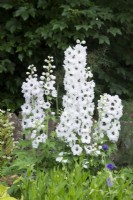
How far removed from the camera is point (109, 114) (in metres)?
3.63

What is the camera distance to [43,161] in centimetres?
378

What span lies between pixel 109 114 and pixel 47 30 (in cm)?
285

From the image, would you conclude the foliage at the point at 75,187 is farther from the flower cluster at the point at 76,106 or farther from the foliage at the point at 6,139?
the foliage at the point at 6,139

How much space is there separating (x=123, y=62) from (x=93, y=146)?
13.3 ft

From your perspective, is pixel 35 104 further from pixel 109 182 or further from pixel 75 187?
pixel 109 182

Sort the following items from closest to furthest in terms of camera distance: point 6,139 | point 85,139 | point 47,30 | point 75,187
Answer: point 75,187, point 85,139, point 6,139, point 47,30

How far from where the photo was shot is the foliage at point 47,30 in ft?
20.4

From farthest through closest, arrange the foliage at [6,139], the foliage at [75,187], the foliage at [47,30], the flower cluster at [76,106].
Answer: the foliage at [47,30] → the foliage at [6,139] → the flower cluster at [76,106] → the foliage at [75,187]

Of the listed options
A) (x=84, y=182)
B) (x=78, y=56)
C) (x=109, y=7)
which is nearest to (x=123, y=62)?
(x=109, y=7)

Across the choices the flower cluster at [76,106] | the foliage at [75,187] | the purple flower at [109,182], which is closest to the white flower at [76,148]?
the flower cluster at [76,106]

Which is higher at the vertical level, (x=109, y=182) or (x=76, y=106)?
(x=76, y=106)

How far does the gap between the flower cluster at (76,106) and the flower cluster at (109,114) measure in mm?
94

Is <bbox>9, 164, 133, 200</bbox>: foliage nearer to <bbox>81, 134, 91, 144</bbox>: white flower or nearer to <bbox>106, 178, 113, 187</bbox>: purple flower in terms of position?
<bbox>106, 178, 113, 187</bbox>: purple flower

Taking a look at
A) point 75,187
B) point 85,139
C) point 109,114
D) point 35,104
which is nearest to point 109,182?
point 75,187
